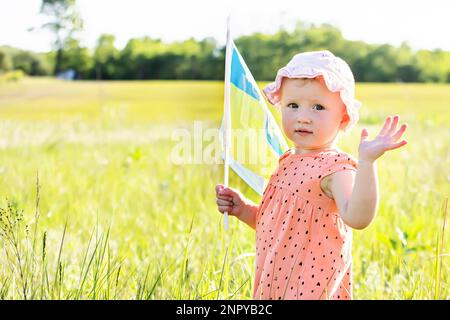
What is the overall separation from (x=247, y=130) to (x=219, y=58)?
4.32 metres

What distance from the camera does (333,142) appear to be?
1.78 metres

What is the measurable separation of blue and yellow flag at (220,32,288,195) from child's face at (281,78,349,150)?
256mm

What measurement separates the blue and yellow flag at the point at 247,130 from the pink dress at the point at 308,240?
29 centimetres

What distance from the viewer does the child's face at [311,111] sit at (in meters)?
1.69

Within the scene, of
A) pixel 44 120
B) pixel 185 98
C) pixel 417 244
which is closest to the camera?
pixel 417 244

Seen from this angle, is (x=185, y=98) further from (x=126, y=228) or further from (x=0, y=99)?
(x=126, y=228)

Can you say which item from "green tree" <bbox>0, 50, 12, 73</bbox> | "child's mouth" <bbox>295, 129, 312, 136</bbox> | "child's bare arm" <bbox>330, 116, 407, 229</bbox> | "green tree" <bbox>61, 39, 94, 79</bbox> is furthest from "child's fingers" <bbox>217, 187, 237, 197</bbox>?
"green tree" <bbox>0, 50, 12, 73</bbox>

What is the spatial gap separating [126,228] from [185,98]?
3.80 m

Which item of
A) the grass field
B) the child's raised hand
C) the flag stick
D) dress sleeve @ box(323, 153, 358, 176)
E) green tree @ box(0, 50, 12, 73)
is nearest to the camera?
the child's raised hand

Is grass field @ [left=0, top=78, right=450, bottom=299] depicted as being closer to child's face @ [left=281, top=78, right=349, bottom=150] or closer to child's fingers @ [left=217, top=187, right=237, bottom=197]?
child's fingers @ [left=217, top=187, right=237, bottom=197]

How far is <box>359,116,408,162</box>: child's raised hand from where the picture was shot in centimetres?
151

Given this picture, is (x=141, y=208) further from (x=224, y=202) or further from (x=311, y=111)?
(x=311, y=111)

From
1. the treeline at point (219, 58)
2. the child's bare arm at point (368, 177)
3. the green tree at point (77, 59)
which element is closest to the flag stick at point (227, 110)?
the child's bare arm at point (368, 177)
